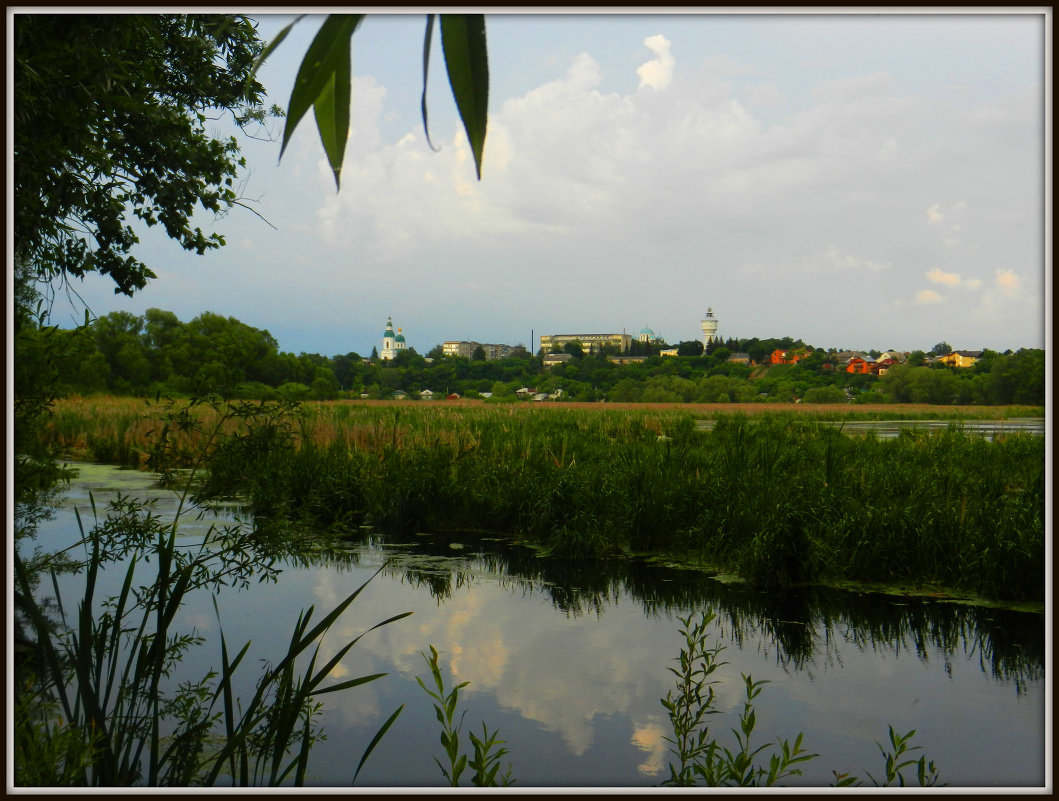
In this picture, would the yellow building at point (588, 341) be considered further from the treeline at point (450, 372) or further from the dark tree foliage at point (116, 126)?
the dark tree foliage at point (116, 126)

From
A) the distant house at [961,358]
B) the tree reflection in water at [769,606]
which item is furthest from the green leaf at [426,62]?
the distant house at [961,358]

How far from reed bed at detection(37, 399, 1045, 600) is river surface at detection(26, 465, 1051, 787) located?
36 centimetres

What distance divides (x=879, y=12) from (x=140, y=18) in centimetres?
286

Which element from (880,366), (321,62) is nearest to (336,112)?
(321,62)

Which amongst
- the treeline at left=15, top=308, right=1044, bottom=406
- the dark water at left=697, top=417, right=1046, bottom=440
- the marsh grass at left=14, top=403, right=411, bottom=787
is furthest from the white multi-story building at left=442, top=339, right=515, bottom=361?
the marsh grass at left=14, top=403, right=411, bottom=787

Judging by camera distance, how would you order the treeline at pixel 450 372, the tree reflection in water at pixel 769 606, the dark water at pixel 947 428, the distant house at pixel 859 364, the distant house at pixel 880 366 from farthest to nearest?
the distant house at pixel 880 366 → the distant house at pixel 859 364 → the dark water at pixel 947 428 → the tree reflection in water at pixel 769 606 → the treeline at pixel 450 372

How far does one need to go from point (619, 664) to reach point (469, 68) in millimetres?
3482

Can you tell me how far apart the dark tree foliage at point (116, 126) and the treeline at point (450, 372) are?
1.91ft

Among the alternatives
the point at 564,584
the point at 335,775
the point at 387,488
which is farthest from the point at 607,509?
the point at 335,775

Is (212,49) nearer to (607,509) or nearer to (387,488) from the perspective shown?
(387,488)

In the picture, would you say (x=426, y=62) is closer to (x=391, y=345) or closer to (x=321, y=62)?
(x=321, y=62)

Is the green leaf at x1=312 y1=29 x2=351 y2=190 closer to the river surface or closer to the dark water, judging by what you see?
the river surface

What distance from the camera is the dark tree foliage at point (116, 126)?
2.59m

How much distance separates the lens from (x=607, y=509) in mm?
6461
